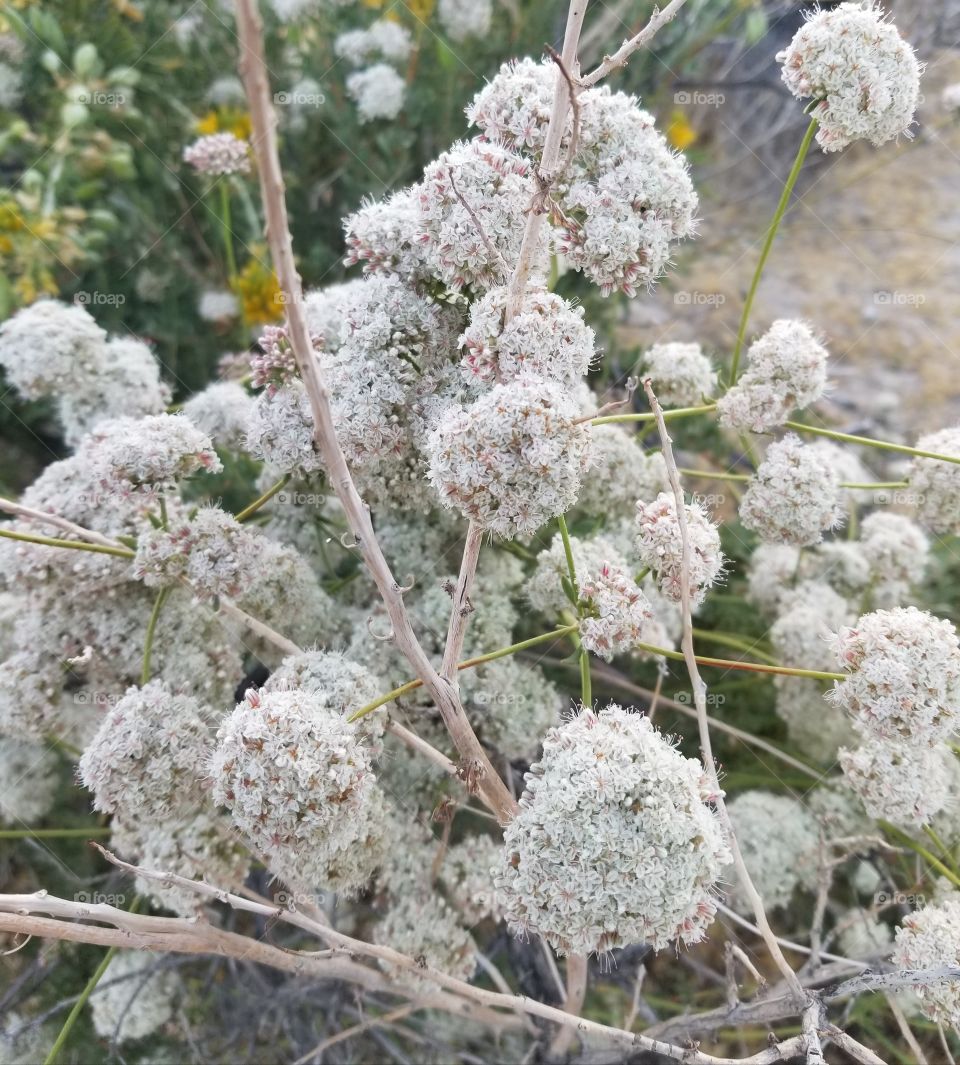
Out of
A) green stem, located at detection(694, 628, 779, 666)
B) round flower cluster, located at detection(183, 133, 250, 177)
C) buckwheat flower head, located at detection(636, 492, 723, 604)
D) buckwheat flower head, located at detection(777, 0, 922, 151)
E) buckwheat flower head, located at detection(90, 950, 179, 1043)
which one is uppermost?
round flower cluster, located at detection(183, 133, 250, 177)

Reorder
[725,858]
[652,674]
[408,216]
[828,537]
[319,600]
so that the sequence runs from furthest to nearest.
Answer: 1. [828,537]
2. [652,674]
3. [319,600]
4. [408,216]
5. [725,858]

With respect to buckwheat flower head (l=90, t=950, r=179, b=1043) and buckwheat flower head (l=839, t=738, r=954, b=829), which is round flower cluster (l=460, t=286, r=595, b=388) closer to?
buckwheat flower head (l=839, t=738, r=954, b=829)

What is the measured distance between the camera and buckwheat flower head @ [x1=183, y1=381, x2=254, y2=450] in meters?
2.35

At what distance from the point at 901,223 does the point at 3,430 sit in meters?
4.64

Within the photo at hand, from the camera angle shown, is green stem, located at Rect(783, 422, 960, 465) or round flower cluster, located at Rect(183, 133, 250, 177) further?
round flower cluster, located at Rect(183, 133, 250, 177)

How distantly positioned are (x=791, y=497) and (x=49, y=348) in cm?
200

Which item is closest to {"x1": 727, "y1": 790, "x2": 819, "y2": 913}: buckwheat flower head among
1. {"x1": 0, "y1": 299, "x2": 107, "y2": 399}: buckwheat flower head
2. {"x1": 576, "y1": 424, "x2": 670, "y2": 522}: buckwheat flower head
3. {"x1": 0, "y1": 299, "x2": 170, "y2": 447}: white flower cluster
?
{"x1": 576, "y1": 424, "x2": 670, "y2": 522}: buckwheat flower head

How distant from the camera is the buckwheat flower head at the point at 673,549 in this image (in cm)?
179

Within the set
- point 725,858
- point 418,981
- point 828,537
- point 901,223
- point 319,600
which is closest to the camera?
point 725,858

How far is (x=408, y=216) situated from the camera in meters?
1.83

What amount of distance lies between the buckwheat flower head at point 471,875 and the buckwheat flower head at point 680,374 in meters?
1.26

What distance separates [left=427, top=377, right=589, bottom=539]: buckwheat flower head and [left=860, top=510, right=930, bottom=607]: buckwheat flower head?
1.56m

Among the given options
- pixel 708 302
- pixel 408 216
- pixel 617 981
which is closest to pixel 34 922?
pixel 408 216

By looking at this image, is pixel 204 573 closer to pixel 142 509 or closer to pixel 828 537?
pixel 142 509
